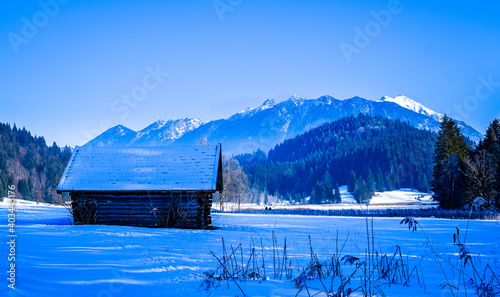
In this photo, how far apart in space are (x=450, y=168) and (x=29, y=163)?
14067 cm

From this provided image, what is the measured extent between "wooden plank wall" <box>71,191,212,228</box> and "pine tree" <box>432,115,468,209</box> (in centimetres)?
3385

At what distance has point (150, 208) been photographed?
703 inches

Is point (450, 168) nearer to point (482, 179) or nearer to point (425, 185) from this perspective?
point (482, 179)

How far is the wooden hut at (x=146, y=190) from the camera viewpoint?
17703 millimetres

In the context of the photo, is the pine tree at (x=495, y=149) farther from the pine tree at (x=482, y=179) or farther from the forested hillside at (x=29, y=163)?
the forested hillside at (x=29, y=163)

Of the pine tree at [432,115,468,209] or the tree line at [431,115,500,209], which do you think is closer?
the tree line at [431,115,500,209]

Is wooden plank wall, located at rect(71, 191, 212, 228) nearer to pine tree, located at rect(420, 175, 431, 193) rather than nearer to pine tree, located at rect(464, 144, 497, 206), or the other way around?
pine tree, located at rect(464, 144, 497, 206)

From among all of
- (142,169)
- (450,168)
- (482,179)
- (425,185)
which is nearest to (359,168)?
(425,185)

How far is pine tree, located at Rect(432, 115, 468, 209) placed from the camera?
4044cm

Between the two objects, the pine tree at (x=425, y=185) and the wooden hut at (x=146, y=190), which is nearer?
the wooden hut at (x=146, y=190)

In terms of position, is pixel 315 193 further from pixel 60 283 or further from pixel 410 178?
pixel 60 283

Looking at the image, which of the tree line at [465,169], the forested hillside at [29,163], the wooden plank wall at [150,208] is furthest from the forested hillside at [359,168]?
the wooden plank wall at [150,208]

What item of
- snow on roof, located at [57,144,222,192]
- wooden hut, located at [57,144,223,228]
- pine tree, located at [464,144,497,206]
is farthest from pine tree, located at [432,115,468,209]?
wooden hut, located at [57,144,223,228]

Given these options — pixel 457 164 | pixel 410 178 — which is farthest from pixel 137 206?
pixel 410 178
